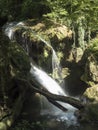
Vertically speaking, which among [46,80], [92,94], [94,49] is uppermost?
[94,49]

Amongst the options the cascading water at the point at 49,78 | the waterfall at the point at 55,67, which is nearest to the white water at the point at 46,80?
the cascading water at the point at 49,78

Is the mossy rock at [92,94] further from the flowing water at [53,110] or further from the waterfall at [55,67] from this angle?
the waterfall at [55,67]

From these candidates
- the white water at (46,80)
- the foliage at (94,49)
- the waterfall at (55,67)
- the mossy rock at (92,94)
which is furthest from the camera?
the waterfall at (55,67)

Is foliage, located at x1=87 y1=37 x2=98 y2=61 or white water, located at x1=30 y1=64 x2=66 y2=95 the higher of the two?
foliage, located at x1=87 y1=37 x2=98 y2=61

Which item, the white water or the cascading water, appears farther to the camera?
the white water

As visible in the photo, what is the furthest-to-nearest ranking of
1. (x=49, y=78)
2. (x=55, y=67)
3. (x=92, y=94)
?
(x=55, y=67) → (x=49, y=78) → (x=92, y=94)

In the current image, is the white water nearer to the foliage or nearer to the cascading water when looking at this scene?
the cascading water

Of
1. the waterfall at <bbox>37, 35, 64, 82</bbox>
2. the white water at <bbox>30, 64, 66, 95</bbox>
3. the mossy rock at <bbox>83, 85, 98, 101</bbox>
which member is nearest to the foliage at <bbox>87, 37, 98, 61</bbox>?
the waterfall at <bbox>37, 35, 64, 82</bbox>

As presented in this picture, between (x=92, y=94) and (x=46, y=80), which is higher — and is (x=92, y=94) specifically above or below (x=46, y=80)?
below

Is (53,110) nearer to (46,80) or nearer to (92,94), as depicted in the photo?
(92,94)

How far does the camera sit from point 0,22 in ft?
34.2

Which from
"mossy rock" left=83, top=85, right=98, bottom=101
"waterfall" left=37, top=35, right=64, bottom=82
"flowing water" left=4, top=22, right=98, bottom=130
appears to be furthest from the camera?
"waterfall" left=37, top=35, right=64, bottom=82

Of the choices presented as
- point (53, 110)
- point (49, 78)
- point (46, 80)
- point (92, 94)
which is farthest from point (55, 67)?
point (53, 110)

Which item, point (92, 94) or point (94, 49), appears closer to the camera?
point (92, 94)
